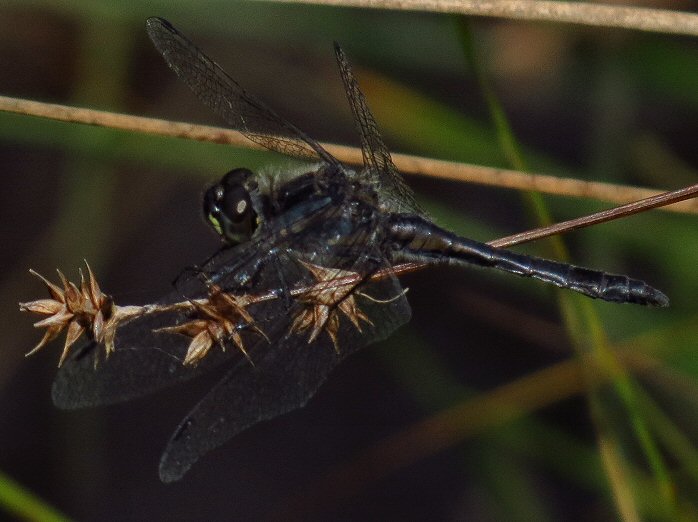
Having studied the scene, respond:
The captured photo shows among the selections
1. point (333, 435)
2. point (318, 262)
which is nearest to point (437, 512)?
point (333, 435)

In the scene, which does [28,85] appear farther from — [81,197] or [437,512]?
[437,512]

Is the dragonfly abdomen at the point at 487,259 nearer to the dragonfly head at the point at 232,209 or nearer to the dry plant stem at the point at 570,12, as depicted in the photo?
the dragonfly head at the point at 232,209

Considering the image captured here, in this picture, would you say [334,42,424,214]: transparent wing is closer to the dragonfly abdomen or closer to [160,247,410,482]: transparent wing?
the dragonfly abdomen

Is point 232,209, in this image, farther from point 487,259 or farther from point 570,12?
point 570,12

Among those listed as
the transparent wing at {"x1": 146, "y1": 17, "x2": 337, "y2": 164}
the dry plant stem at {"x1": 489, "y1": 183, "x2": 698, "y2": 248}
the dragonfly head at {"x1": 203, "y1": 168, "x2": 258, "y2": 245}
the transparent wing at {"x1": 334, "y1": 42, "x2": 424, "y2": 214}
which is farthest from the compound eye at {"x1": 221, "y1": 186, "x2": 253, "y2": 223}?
the dry plant stem at {"x1": 489, "y1": 183, "x2": 698, "y2": 248}

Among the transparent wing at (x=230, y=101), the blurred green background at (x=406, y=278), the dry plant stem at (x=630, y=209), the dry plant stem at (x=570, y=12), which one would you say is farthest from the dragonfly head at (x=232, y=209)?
the blurred green background at (x=406, y=278)
